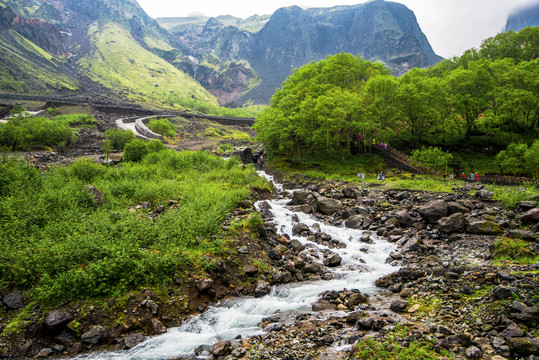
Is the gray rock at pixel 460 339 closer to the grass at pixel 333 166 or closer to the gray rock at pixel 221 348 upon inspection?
the gray rock at pixel 221 348

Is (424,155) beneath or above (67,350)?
above

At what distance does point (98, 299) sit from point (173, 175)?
66.5 ft

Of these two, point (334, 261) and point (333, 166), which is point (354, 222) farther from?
point (333, 166)

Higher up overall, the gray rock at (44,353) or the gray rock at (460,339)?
the gray rock at (460,339)

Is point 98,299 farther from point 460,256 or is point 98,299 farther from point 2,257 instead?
point 460,256

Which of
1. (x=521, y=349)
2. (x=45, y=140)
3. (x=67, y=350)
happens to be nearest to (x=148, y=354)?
(x=67, y=350)

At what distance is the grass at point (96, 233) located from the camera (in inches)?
457

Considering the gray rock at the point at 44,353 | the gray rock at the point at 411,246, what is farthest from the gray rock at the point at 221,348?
the gray rock at the point at 411,246

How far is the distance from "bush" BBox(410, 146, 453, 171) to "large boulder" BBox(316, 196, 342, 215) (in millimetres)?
19266

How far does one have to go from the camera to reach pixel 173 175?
1201 inches

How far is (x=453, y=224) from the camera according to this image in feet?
60.3

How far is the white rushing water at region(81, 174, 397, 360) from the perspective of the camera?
402 inches

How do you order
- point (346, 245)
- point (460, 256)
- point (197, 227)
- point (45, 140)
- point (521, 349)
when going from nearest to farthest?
point (521, 349), point (460, 256), point (197, 227), point (346, 245), point (45, 140)

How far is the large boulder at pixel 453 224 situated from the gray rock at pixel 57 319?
20269mm
